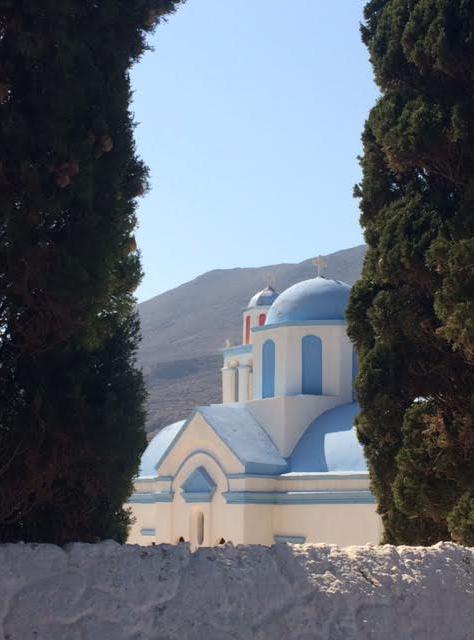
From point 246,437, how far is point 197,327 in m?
87.9

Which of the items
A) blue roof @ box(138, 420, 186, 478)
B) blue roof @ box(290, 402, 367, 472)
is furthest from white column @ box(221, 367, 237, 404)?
blue roof @ box(290, 402, 367, 472)

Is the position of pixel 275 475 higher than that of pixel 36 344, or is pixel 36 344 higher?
pixel 36 344

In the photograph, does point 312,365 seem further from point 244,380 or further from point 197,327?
point 197,327

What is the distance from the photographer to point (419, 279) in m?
9.02

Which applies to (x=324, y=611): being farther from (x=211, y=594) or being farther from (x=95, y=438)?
(x=95, y=438)

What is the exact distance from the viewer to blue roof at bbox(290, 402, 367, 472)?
21938 millimetres

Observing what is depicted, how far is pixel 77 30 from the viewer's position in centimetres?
664

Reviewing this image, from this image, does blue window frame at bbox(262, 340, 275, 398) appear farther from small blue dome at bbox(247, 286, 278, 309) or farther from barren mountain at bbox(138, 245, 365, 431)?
barren mountain at bbox(138, 245, 365, 431)

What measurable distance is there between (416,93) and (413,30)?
610mm

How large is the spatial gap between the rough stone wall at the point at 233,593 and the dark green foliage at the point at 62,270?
1.05m

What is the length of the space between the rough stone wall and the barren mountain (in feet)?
231

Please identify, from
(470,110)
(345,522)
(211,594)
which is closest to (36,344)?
(211,594)

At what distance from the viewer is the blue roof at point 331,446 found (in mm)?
21938

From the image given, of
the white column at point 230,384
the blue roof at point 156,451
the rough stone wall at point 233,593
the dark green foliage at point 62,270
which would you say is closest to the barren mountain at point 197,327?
the white column at point 230,384
